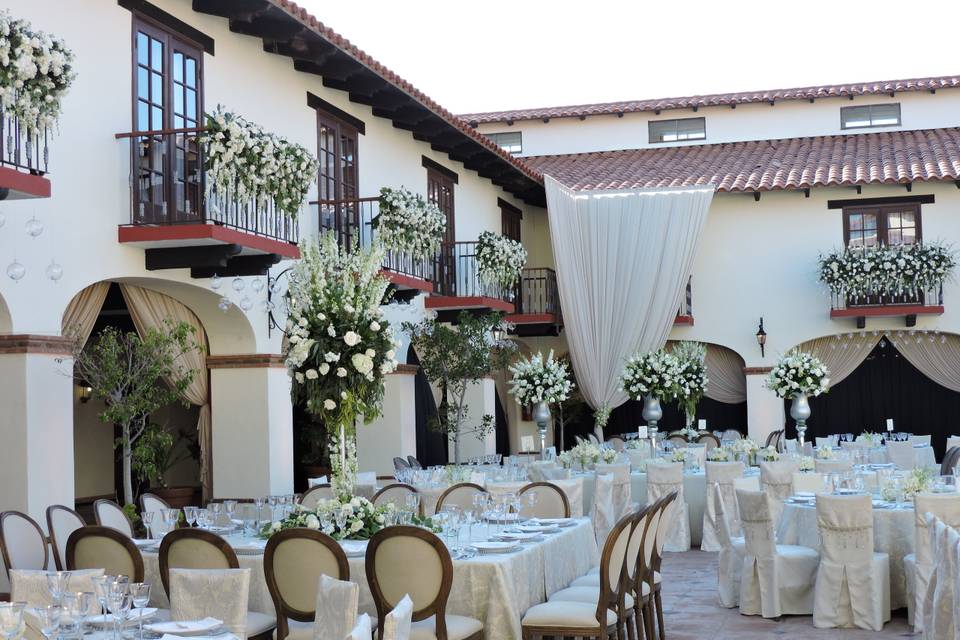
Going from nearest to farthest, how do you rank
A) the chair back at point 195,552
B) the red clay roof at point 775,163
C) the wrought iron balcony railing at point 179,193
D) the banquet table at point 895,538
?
the chair back at point 195,552 → the banquet table at point 895,538 → the wrought iron balcony railing at point 179,193 → the red clay roof at point 775,163

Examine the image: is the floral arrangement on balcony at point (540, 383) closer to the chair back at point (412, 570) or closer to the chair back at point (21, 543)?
the chair back at point (21, 543)

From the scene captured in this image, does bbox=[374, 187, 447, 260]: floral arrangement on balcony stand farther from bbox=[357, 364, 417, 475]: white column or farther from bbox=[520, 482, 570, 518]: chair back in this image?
bbox=[520, 482, 570, 518]: chair back

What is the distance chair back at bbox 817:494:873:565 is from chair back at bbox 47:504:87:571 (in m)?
4.99

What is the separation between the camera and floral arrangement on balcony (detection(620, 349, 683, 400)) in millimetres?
14891

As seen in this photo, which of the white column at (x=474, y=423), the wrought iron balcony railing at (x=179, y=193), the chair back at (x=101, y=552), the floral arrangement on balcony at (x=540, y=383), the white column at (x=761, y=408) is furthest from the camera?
the white column at (x=761, y=408)

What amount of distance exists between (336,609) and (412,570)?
1.52 m

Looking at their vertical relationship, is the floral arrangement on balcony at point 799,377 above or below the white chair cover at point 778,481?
above

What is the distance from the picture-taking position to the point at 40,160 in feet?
30.1

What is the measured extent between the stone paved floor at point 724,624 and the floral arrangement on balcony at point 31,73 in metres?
5.48

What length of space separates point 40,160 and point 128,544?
3924mm

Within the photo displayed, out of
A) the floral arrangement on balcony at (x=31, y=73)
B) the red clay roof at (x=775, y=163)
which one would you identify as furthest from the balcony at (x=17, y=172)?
the red clay roof at (x=775, y=163)

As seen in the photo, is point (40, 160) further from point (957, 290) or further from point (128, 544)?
point (957, 290)

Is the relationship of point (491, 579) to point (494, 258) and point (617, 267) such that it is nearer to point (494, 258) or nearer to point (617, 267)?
point (494, 258)

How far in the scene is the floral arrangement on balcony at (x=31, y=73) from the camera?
24.5 ft
